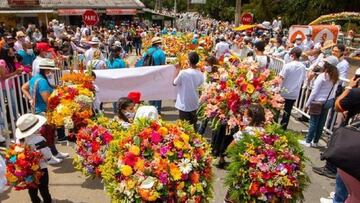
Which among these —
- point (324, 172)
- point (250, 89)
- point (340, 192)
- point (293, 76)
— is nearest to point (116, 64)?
point (250, 89)

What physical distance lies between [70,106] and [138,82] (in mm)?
3404

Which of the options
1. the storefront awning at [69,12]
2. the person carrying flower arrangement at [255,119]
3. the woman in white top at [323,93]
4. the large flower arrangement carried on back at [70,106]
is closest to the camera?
the person carrying flower arrangement at [255,119]

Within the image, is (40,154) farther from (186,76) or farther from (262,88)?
(262,88)

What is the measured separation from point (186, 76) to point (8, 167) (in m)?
3.18

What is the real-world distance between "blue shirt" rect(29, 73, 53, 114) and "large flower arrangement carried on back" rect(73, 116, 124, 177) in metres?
1.32

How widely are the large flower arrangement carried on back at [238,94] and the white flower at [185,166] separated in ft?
6.96

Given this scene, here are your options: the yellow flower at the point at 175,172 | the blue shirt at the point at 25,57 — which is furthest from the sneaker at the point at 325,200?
the blue shirt at the point at 25,57

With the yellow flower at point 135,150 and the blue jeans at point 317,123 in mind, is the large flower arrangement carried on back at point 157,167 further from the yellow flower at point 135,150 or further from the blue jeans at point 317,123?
the blue jeans at point 317,123

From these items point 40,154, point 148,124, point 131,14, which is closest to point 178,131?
point 148,124

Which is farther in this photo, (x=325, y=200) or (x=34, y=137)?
(x=325, y=200)

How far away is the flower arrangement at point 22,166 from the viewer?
400 centimetres

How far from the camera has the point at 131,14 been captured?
40781 mm

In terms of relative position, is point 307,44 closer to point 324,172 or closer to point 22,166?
point 324,172

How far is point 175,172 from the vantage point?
321 centimetres
